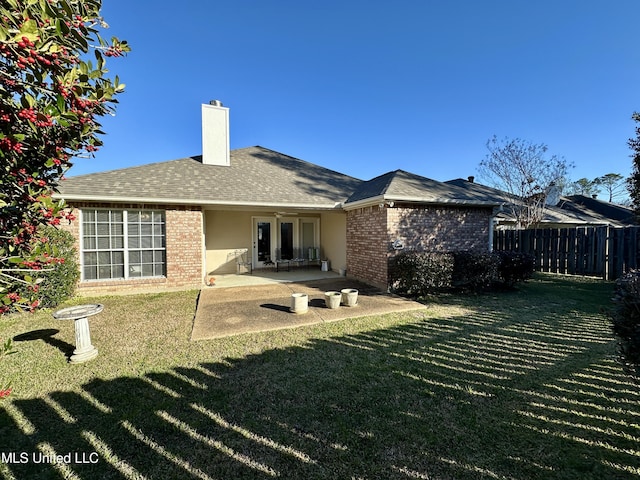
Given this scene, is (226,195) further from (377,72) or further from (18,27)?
(377,72)

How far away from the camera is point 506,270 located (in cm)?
843

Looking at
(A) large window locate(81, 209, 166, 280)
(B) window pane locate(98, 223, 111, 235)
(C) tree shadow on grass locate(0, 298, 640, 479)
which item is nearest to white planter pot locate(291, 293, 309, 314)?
(C) tree shadow on grass locate(0, 298, 640, 479)

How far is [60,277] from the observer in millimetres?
6676

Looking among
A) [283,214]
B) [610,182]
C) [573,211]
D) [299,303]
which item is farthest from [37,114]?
[610,182]

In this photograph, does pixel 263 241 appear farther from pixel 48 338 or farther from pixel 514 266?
pixel 514 266

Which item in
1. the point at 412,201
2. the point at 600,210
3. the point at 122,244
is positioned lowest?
the point at 122,244

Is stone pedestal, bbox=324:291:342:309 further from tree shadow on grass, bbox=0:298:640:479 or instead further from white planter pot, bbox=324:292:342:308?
tree shadow on grass, bbox=0:298:640:479

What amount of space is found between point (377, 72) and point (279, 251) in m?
9.14

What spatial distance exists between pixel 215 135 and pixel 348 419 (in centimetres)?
1183

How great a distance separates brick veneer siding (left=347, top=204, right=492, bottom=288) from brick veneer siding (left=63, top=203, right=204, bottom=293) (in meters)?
5.55

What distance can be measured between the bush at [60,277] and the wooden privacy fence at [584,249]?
13.7 m

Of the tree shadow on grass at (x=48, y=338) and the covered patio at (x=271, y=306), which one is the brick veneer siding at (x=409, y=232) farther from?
the tree shadow on grass at (x=48, y=338)

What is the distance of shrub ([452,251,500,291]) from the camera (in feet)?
26.0

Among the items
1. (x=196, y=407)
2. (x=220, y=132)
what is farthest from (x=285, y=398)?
(x=220, y=132)
